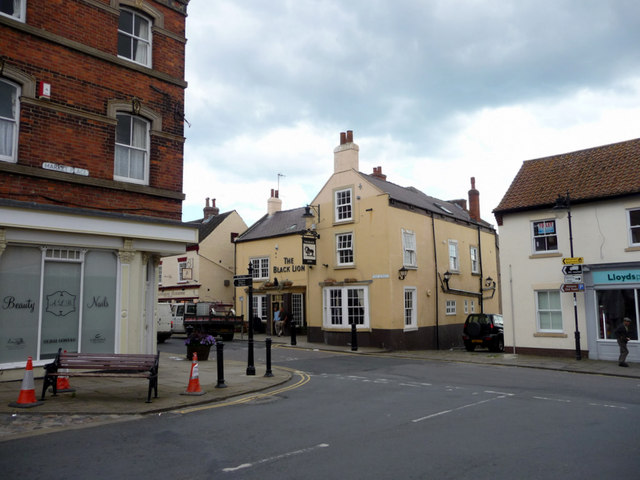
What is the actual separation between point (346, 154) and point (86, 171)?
15.7m

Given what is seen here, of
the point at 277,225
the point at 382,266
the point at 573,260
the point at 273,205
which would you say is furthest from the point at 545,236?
the point at 273,205

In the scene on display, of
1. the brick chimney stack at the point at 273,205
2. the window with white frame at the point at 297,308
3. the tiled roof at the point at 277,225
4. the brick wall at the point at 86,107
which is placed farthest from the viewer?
the brick chimney stack at the point at 273,205

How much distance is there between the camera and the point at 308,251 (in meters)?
26.0

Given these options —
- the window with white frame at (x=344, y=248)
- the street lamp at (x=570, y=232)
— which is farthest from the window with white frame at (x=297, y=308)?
the street lamp at (x=570, y=232)

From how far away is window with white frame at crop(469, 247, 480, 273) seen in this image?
31.3m

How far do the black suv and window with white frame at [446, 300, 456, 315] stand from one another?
4.57 metres

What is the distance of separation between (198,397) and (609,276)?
49.3ft

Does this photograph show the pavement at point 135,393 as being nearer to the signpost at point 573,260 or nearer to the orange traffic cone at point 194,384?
the orange traffic cone at point 194,384

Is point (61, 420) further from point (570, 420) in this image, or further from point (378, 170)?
point (378, 170)

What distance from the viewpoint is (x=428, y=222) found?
1080 inches

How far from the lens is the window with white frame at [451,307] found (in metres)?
28.3

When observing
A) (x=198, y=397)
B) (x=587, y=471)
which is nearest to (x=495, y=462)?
(x=587, y=471)

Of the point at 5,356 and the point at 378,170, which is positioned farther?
the point at 378,170

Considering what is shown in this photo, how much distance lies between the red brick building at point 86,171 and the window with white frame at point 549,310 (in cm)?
1349
